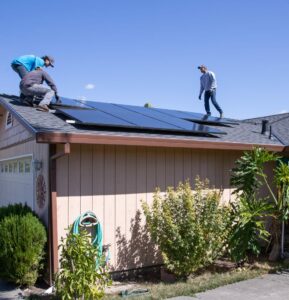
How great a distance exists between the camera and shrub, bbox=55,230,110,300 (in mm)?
4895

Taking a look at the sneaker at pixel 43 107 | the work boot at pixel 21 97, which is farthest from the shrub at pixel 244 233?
the work boot at pixel 21 97

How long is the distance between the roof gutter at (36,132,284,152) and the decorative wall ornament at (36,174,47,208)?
44.7 inches

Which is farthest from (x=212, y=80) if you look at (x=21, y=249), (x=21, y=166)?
(x=21, y=249)

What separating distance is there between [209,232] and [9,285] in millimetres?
3475

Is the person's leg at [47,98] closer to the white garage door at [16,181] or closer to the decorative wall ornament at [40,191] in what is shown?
the white garage door at [16,181]

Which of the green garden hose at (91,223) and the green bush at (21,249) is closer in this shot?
the green bush at (21,249)

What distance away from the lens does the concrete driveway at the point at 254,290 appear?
558 centimetres

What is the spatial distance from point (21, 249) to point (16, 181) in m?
3.21

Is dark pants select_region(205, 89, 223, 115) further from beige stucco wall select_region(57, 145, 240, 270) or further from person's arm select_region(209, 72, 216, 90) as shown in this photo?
beige stucco wall select_region(57, 145, 240, 270)

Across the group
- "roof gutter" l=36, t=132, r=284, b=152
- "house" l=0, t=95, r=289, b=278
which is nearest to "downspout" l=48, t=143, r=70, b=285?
"house" l=0, t=95, r=289, b=278

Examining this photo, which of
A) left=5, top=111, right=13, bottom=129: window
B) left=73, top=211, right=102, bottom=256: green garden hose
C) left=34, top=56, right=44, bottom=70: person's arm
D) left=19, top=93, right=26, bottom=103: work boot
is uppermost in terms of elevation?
left=34, top=56, right=44, bottom=70: person's arm

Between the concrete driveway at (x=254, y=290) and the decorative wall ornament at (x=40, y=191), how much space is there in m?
2.75

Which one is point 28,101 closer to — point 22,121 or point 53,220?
point 22,121

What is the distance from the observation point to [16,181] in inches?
343
